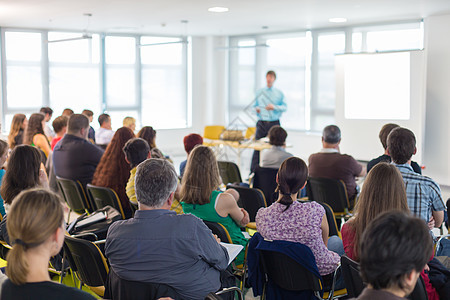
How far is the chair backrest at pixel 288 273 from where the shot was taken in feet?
9.47

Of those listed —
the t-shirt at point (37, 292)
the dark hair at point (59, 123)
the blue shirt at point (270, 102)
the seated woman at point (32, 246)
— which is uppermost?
the blue shirt at point (270, 102)

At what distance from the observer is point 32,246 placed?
5.84ft

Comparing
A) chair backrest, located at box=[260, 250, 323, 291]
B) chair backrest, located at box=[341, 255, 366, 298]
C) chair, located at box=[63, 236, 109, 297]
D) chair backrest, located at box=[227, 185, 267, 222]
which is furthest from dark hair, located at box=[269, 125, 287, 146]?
chair backrest, located at box=[341, 255, 366, 298]

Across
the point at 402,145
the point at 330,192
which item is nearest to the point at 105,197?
the point at 330,192

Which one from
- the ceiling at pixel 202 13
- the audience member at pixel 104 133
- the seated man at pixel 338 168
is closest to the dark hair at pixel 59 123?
the audience member at pixel 104 133

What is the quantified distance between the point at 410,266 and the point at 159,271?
123 centimetres

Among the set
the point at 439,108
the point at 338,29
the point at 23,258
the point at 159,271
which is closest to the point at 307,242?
the point at 159,271

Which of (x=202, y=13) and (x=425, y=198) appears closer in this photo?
(x=425, y=198)

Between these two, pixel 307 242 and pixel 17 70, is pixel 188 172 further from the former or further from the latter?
pixel 17 70

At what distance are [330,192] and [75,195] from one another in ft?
8.16

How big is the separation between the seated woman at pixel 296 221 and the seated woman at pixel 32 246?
145 cm

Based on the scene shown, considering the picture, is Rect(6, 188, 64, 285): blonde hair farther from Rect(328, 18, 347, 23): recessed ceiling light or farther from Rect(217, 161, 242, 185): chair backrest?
Rect(328, 18, 347, 23): recessed ceiling light

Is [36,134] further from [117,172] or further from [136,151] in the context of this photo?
[136,151]

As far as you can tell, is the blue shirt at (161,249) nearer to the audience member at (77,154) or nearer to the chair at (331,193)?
the chair at (331,193)
